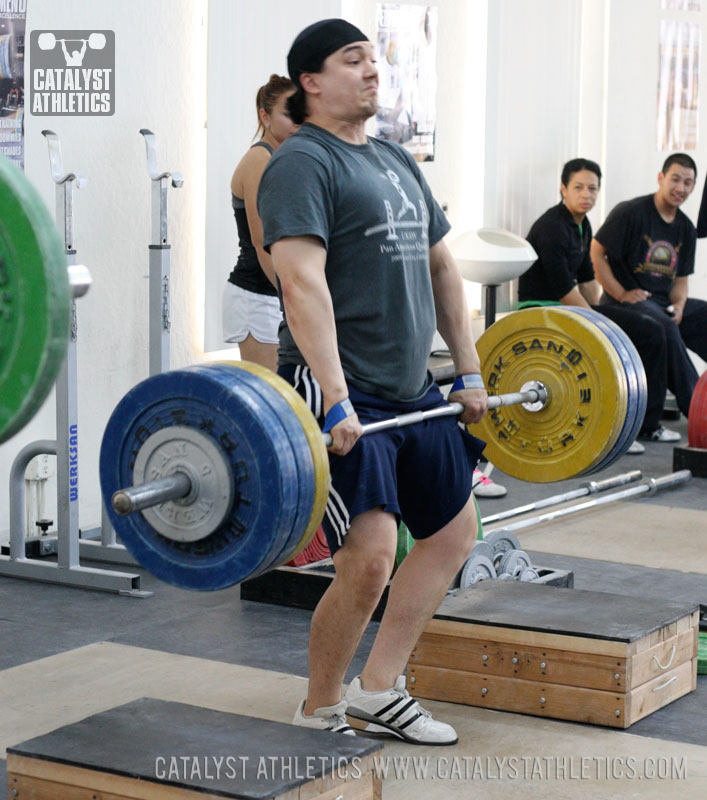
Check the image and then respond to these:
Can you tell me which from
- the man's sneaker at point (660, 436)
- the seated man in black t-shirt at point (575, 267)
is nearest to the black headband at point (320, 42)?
the seated man in black t-shirt at point (575, 267)

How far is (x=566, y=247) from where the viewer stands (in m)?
6.20

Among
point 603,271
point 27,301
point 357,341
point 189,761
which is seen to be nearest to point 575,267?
point 603,271

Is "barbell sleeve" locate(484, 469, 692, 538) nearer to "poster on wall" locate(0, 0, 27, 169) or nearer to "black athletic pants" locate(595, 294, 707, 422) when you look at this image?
"black athletic pants" locate(595, 294, 707, 422)

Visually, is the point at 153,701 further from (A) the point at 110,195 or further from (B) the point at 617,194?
(B) the point at 617,194

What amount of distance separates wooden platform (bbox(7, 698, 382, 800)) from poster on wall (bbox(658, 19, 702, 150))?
239 inches

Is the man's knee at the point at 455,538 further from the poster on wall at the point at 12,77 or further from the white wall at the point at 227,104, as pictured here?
the white wall at the point at 227,104

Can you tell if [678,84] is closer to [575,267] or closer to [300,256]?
[575,267]

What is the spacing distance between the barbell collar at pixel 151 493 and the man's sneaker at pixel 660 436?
4634mm

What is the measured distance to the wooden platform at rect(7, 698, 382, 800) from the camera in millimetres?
2090

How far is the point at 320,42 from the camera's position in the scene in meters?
2.49

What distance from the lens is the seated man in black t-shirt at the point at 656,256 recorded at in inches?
255

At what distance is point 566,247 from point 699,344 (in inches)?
41.6

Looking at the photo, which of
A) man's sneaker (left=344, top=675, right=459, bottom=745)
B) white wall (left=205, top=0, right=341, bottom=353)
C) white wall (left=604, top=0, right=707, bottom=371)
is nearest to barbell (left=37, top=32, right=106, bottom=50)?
white wall (left=205, top=0, right=341, bottom=353)

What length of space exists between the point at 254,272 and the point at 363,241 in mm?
1499
